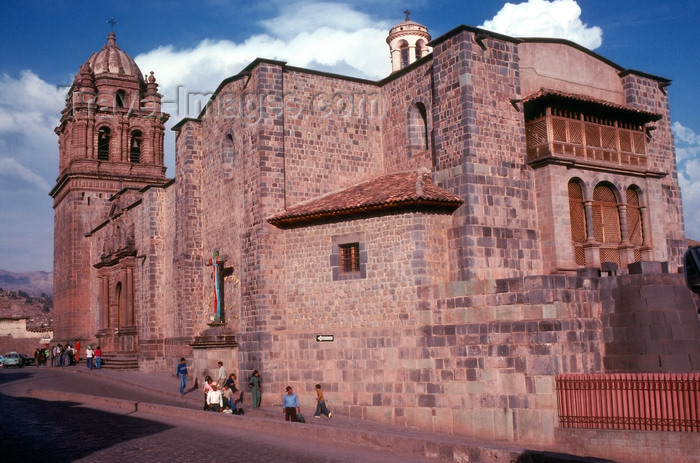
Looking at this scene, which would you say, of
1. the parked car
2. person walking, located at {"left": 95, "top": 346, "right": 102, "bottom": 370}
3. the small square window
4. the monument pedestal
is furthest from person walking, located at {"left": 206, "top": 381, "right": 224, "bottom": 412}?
the parked car

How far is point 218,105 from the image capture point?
80.8 ft

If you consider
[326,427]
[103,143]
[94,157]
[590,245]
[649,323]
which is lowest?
[326,427]

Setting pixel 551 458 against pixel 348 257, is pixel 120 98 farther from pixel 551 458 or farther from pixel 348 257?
pixel 551 458

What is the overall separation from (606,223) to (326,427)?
443 inches

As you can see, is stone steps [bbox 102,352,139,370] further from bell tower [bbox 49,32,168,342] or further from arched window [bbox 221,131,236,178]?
arched window [bbox 221,131,236,178]

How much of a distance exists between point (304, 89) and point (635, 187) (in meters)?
11.4

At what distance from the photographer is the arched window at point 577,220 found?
65.5 feet

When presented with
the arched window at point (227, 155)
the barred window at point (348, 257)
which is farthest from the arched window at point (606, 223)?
the arched window at point (227, 155)

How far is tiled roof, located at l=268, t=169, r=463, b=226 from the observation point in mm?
18078

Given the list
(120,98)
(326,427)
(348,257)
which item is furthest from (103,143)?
(326,427)

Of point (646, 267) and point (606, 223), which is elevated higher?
point (606, 223)

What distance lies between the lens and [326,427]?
15039 mm

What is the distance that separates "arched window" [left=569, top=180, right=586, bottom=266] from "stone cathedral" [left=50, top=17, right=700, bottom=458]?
2.4 inches

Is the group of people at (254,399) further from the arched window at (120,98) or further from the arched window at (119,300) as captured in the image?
the arched window at (120,98)
